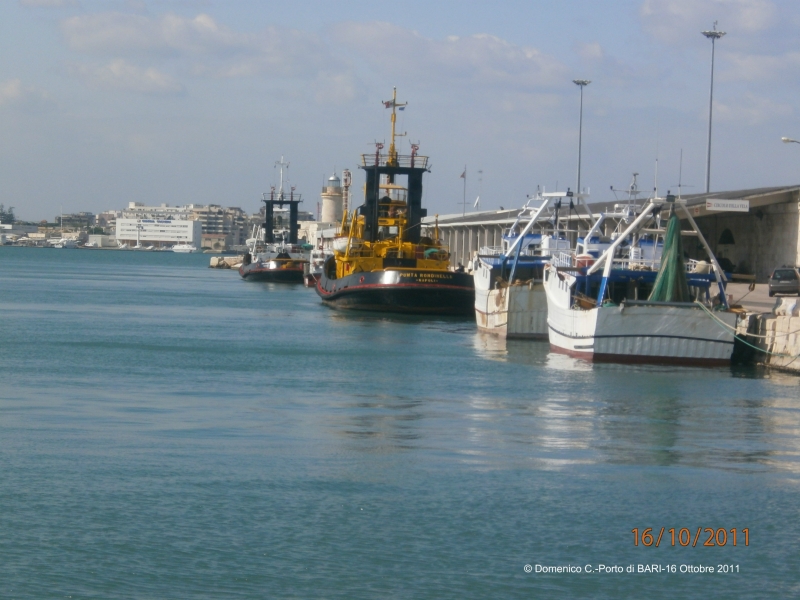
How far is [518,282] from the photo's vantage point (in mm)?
32500

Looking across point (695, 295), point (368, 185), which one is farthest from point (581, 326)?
point (368, 185)

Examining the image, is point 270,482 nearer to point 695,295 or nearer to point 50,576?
point 50,576

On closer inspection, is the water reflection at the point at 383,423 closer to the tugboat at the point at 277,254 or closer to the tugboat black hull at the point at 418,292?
the tugboat black hull at the point at 418,292

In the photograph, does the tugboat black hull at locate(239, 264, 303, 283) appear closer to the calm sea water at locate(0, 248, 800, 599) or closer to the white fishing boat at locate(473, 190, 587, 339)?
the white fishing boat at locate(473, 190, 587, 339)

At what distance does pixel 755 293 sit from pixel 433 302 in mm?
11046

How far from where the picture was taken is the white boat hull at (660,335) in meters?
23.4

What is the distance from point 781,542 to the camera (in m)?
11.0

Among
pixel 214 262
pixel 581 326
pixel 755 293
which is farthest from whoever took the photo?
pixel 214 262

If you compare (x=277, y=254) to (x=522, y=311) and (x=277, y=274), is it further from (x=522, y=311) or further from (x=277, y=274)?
(x=522, y=311)

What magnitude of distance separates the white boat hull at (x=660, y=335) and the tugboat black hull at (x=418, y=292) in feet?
51.8

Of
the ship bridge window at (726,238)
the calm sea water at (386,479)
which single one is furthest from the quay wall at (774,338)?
the ship bridge window at (726,238)

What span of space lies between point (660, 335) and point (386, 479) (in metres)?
12.0
